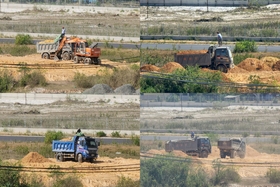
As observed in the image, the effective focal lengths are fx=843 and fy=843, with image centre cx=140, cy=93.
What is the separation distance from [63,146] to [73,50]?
282 cm

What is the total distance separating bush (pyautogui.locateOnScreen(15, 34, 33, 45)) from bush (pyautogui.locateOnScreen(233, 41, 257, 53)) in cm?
596

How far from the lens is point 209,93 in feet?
62.6

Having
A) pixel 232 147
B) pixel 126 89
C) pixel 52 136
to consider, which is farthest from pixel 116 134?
pixel 232 147

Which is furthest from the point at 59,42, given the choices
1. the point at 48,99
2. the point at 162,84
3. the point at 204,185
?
the point at 204,185

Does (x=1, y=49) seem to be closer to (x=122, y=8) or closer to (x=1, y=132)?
(x=1, y=132)

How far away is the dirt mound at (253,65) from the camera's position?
18875mm

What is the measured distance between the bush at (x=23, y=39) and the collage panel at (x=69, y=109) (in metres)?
0.03

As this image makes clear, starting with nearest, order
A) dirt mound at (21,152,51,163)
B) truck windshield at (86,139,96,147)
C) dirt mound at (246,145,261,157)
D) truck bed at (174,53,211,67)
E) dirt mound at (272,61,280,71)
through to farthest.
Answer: truck windshield at (86,139,96,147), truck bed at (174,53,211,67), dirt mound at (21,152,51,163), dirt mound at (272,61,280,71), dirt mound at (246,145,261,157)

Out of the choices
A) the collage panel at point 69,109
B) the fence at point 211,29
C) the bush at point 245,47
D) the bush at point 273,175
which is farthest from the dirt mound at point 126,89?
the bush at point 273,175

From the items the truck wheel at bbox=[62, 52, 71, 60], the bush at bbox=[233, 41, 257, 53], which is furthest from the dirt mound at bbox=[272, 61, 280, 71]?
the truck wheel at bbox=[62, 52, 71, 60]

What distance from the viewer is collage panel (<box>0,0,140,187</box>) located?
18.2 m

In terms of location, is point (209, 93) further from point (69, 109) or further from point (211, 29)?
point (69, 109)

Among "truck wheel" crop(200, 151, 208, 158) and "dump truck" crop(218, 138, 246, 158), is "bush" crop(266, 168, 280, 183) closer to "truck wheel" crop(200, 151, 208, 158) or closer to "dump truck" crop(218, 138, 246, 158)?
"dump truck" crop(218, 138, 246, 158)

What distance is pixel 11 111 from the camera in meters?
21.2
